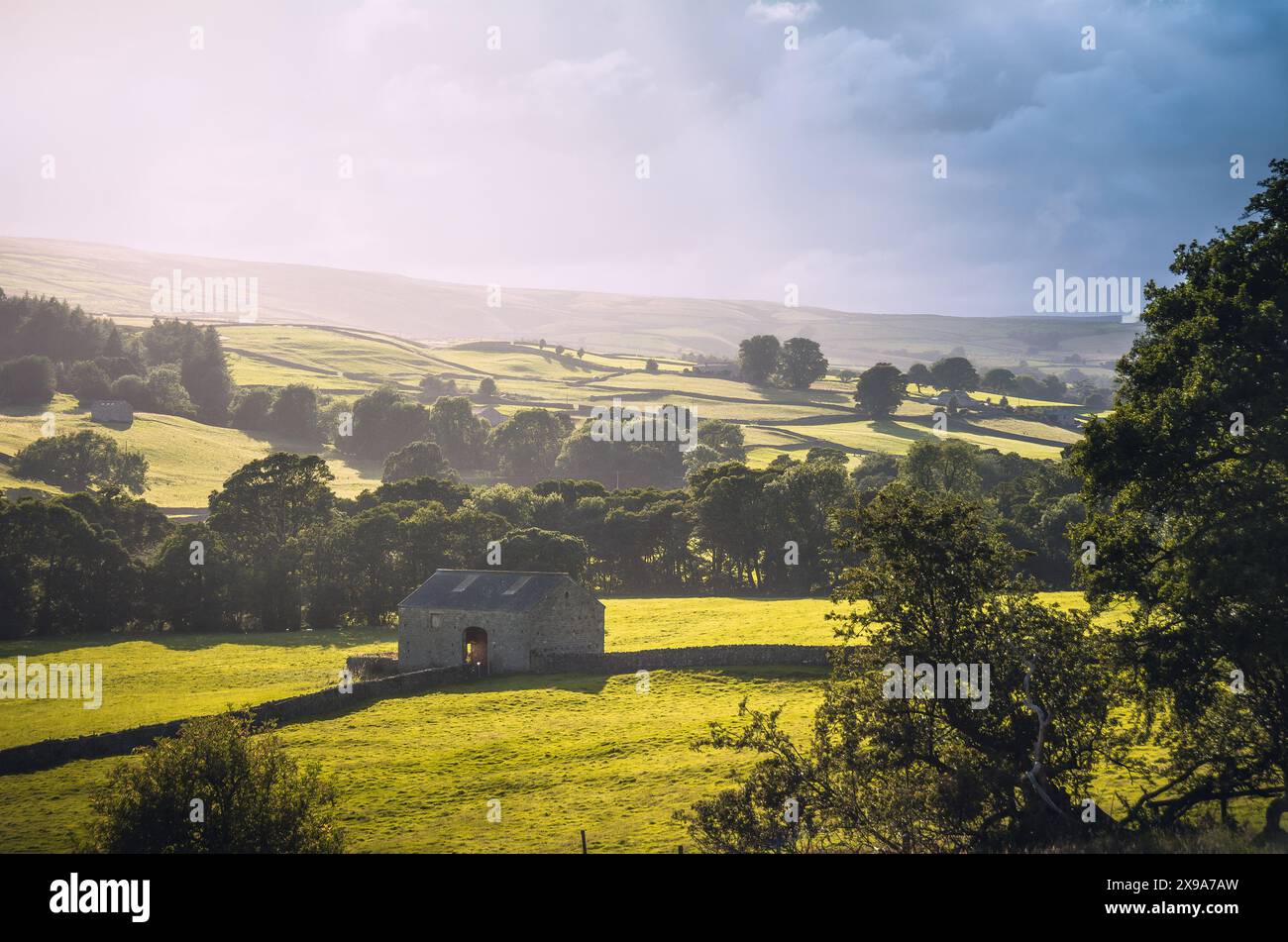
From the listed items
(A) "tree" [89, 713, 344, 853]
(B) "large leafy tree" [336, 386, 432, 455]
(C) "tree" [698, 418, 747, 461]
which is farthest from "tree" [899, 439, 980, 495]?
(B) "large leafy tree" [336, 386, 432, 455]

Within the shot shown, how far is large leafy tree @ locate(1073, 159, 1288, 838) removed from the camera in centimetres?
2039

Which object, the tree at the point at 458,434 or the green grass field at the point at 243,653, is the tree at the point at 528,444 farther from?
the green grass field at the point at 243,653

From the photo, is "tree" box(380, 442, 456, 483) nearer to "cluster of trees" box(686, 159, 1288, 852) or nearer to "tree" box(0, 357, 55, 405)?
"tree" box(0, 357, 55, 405)

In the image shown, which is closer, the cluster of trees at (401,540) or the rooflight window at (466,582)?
the rooflight window at (466,582)

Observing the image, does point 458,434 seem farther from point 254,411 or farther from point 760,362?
point 760,362

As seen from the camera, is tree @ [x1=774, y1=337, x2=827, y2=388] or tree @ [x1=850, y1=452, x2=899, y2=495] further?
tree @ [x1=774, y1=337, x2=827, y2=388]

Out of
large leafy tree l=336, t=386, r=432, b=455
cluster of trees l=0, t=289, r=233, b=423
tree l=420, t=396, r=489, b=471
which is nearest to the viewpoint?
cluster of trees l=0, t=289, r=233, b=423

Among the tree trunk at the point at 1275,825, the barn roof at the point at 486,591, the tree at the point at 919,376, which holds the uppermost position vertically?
the tree at the point at 919,376

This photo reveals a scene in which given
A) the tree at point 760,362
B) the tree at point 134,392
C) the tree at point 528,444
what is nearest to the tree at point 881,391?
the tree at point 760,362

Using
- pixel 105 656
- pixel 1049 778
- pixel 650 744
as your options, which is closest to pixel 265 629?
pixel 105 656

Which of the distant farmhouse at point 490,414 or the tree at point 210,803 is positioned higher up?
the distant farmhouse at point 490,414

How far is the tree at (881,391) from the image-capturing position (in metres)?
157

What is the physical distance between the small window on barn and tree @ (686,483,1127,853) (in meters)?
32.9
